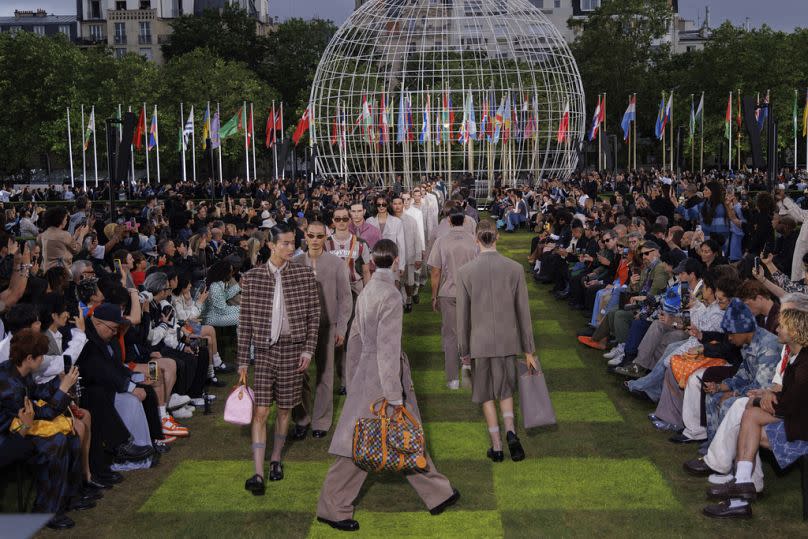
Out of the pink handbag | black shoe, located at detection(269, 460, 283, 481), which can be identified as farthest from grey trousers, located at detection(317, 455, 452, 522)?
black shoe, located at detection(269, 460, 283, 481)

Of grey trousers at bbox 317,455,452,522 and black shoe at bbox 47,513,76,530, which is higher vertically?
grey trousers at bbox 317,455,452,522

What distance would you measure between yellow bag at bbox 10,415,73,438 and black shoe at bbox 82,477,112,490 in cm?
79

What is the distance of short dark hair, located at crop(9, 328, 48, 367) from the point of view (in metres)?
7.99

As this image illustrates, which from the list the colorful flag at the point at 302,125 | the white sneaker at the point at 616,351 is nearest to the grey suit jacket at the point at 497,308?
the white sneaker at the point at 616,351

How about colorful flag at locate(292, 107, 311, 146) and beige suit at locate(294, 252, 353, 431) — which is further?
colorful flag at locate(292, 107, 311, 146)

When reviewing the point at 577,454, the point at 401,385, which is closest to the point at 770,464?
the point at 577,454

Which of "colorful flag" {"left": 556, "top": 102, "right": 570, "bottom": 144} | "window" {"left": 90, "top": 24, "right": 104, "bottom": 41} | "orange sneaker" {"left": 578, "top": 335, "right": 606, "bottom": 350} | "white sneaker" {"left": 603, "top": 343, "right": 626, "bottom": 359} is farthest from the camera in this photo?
"window" {"left": 90, "top": 24, "right": 104, "bottom": 41}

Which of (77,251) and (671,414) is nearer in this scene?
(671,414)

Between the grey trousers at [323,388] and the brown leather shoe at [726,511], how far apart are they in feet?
13.4

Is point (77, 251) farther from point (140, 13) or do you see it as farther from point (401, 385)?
point (140, 13)

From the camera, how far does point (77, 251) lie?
52.3 feet

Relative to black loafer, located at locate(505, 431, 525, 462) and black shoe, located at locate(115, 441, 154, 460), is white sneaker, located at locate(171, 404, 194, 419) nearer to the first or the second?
black shoe, located at locate(115, 441, 154, 460)

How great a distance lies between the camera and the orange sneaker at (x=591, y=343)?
1512 cm

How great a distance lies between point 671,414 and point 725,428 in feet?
6.69
